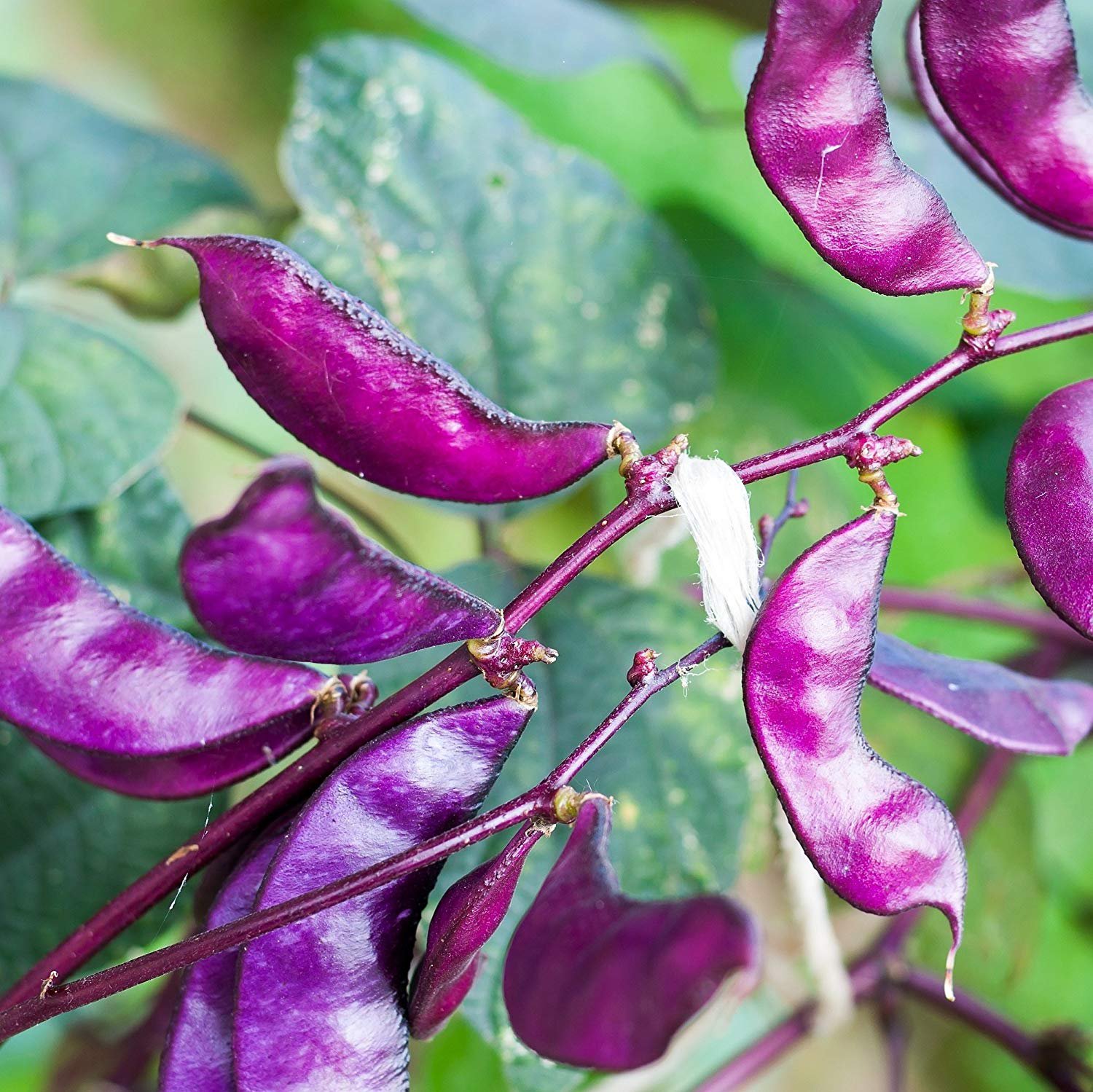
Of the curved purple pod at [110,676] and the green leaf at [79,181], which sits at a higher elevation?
the curved purple pod at [110,676]

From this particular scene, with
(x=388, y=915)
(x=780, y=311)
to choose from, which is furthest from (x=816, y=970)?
(x=780, y=311)

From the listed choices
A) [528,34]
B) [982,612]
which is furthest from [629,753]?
[528,34]

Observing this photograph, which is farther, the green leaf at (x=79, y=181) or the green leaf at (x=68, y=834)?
the green leaf at (x=79, y=181)

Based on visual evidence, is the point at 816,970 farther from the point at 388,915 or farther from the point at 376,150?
the point at 376,150

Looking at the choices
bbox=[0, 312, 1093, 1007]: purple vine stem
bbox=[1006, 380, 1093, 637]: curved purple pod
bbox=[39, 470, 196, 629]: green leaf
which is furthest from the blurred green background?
bbox=[1006, 380, 1093, 637]: curved purple pod

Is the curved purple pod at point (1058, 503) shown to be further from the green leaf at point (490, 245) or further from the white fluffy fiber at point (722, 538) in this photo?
the green leaf at point (490, 245)

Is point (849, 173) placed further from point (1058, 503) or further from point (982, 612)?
point (982, 612)

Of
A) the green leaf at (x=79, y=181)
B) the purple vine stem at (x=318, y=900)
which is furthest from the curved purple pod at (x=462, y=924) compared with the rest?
the green leaf at (x=79, y=181)
